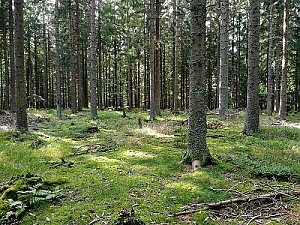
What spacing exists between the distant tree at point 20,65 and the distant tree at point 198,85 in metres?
7.48

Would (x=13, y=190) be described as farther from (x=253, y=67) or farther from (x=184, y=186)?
(x=253, y=67)

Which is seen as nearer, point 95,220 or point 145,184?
point 95,220

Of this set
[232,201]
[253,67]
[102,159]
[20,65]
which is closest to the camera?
[232,201]

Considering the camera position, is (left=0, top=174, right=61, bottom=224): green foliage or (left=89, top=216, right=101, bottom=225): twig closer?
(left=89, top=216, right=101, bottom=225): twig

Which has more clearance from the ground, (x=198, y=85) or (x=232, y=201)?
(x=198, y=85)

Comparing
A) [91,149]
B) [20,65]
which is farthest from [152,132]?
[20,65]

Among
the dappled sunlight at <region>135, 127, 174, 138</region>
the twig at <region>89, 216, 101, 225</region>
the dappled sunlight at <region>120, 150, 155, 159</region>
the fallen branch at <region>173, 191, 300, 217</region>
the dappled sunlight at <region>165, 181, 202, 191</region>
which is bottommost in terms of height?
the twig at <region>89, 216, 101, 225</region>

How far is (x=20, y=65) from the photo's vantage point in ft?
36.5

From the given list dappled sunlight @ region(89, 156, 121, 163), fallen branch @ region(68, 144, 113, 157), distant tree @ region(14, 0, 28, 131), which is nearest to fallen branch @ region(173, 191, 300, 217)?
dappled sunlight @ region(89, 156, 121, 163)

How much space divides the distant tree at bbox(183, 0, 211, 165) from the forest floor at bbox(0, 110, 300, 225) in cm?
52

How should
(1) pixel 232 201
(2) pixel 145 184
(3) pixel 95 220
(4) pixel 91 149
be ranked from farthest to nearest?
(4) pixel 91 149, (2) pixel 145 184, (1) pixel 232 201, (3) pixel 95 220

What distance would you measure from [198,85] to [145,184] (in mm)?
2458

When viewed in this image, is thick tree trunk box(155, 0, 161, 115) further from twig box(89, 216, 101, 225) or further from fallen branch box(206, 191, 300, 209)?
twig box(89, 216, 101, 225)

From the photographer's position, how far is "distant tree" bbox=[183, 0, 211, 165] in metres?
6.38
